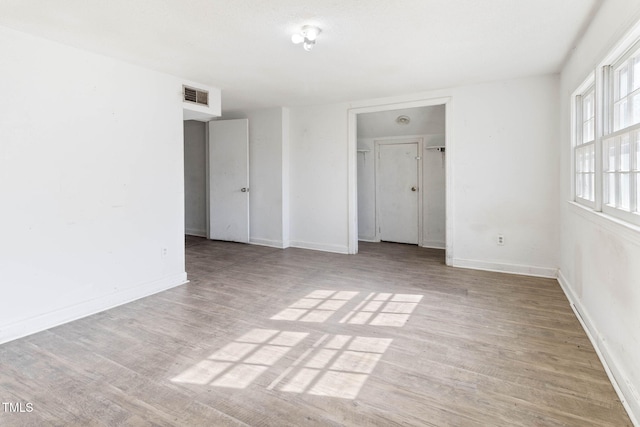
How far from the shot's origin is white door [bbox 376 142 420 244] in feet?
19.9

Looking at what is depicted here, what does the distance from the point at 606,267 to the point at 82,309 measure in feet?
12.8

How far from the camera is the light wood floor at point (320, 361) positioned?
5.65 feet

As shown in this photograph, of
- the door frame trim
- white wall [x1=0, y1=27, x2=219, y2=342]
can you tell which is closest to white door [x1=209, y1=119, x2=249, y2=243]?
white wall [x1=0, y1=27, x2=219, y2=342]

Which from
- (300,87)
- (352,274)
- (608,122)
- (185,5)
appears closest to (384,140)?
(300,87)

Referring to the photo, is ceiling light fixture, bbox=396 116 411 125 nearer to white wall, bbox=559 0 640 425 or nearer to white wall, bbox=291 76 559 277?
white wall, bbox=291 76 559 277

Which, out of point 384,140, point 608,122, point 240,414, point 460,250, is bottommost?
point 240,414

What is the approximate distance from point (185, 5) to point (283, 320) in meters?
2.35

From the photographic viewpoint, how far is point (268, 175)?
5867 mm

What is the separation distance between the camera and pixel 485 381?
1.97 metres

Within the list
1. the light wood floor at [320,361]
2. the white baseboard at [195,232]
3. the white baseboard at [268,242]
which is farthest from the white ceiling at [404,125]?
the white baseboard at [195,232]

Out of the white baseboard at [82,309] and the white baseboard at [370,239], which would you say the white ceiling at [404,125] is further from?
the white baseboard at [82,309]

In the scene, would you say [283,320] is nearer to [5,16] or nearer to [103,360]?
[103,360]

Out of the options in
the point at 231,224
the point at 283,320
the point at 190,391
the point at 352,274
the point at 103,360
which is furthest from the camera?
the point at 231,224

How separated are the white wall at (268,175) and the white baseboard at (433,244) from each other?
232 centimetres
